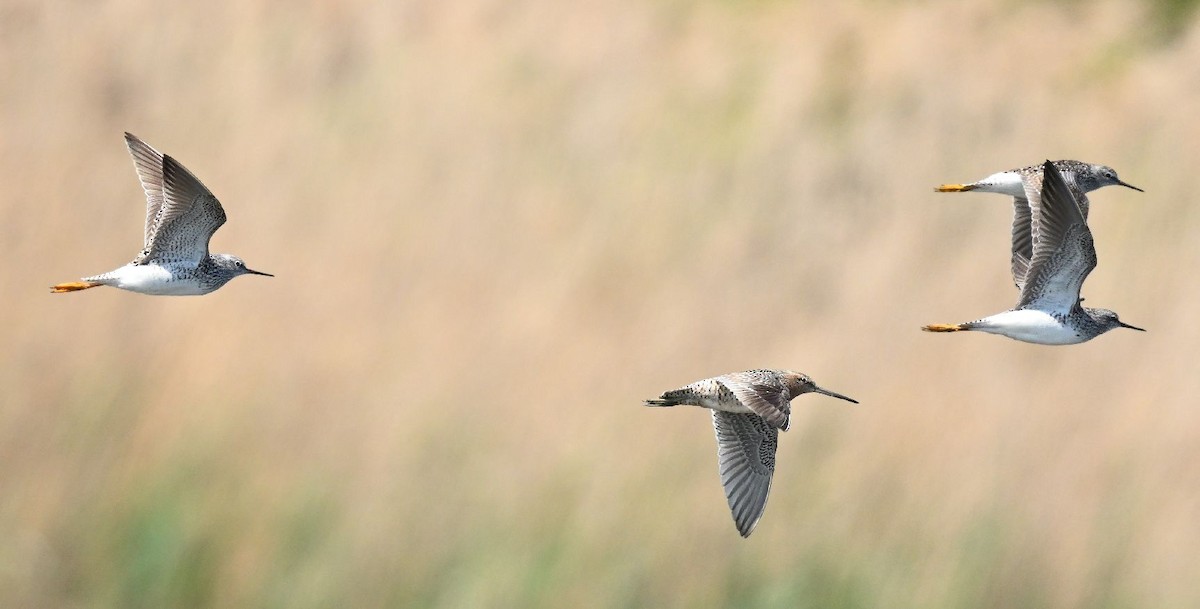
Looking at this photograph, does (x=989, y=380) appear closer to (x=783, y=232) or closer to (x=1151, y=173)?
(x=783, y=232)

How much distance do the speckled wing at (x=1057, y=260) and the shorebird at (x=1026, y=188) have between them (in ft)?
0.70

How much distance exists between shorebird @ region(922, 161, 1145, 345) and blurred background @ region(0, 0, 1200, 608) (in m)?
0.68

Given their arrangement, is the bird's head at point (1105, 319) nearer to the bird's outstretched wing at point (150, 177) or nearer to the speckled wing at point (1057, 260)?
the speckled wing at point (1057, 260)

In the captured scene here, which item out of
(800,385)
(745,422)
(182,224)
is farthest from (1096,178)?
(182,224)

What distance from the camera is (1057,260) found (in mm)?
5152

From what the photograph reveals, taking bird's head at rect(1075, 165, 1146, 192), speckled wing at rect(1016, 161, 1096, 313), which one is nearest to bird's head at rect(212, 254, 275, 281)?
speckled wing at rect(1016, 161, 1096, 313)

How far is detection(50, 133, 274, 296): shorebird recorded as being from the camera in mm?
4801

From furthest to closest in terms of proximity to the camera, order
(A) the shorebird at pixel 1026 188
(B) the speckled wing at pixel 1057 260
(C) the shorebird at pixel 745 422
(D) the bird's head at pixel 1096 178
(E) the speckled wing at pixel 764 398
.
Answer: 1. (D) the bird's head at pixel 1096 178
2. (A) the shorebird at pixel 1026 188
3. (B) the speckled wing at pixel 1057 260
4. (C) the shorebird at pixel 745 422
5. (E) the speckled wing at pixel 764 398

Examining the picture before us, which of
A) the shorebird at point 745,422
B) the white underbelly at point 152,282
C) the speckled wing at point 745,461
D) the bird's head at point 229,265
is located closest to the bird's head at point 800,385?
the shorebird at point 745,422

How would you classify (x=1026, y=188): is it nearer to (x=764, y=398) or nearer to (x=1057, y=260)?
(x=1057, y=260)

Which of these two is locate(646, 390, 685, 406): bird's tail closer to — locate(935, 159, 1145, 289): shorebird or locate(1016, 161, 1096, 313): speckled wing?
locate(1016, 161, 1096, 313): speckled wing

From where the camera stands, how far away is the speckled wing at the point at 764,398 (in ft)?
14.3

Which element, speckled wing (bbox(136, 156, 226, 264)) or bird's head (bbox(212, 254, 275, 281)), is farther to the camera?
bird's head (bbox(212, 254, 275, 281))

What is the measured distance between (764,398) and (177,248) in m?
1.68
